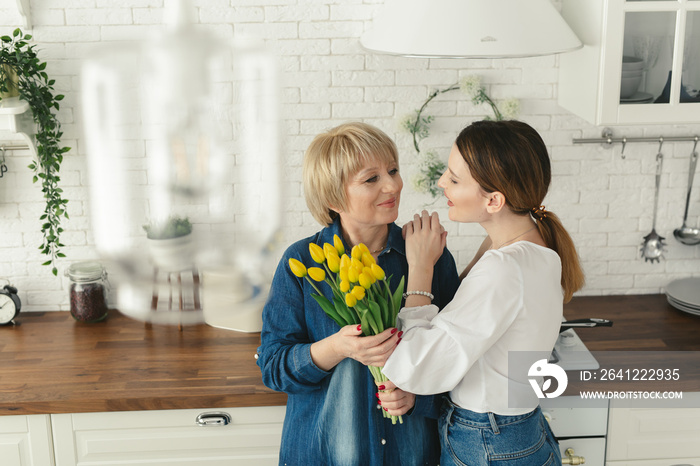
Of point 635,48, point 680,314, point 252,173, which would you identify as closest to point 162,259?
point 252,173

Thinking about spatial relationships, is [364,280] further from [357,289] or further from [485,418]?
[485,418]

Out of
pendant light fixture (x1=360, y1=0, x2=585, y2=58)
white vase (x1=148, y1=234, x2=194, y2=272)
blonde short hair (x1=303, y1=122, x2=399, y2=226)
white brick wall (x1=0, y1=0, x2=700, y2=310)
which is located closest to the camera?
pendant light fixture (x1=360, y1=0, x2=585, y2=58)

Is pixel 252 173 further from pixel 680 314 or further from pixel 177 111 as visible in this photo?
pixel 680 314

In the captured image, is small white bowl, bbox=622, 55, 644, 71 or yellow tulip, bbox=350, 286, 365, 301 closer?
yellow tulip, bbox=350, 286, 365, 301

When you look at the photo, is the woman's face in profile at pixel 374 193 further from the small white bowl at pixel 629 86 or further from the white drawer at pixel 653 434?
the white drawer at pixel 653 434

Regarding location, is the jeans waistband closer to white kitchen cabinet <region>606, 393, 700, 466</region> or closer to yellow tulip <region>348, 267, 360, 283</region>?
yellow tulip <region>348, 267, 360, 283</region>

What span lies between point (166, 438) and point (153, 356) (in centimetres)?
28

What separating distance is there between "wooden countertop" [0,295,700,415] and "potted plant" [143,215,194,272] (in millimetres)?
406

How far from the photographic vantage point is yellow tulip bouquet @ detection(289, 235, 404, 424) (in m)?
1.31

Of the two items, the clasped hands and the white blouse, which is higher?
the clasped hands

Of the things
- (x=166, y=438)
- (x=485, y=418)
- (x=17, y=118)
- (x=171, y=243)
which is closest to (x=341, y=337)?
(x=485, y=418)

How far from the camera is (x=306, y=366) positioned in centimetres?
158

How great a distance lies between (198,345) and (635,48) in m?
1.61

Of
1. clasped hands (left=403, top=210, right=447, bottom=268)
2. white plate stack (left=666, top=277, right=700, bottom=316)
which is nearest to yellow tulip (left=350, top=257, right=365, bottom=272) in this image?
clasped hands (left=403, top=210, right=447, bottom=268)
